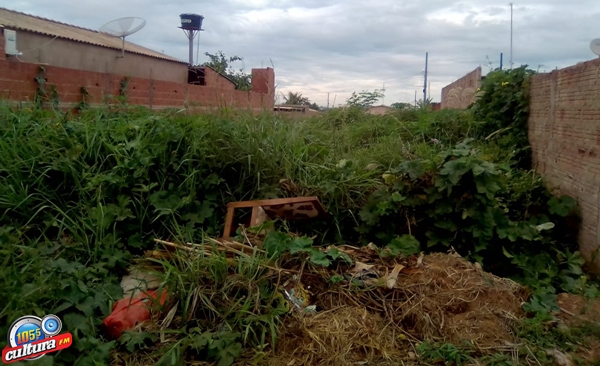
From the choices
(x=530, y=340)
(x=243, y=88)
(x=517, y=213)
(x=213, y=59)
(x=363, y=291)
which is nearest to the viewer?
(x=530, y=340)

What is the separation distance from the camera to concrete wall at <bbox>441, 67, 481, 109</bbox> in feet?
37.1

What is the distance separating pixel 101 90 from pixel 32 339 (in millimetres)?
4740

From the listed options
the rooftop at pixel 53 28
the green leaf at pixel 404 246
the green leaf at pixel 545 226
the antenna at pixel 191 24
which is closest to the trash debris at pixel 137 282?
the green leaf at pixel 404 246

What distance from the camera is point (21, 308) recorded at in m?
2.54

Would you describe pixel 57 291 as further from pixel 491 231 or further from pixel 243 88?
pixel 243 88

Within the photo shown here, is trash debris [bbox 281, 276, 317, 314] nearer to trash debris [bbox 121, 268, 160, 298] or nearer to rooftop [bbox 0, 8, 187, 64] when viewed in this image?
trash debris [bbox 121, 268, 160, 298]

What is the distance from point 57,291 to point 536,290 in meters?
3.03

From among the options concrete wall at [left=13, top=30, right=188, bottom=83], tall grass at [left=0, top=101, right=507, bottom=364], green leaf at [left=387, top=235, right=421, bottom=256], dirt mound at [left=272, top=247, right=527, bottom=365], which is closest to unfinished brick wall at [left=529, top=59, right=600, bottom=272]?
dirt mound at [left=272, top=247, right=527, bottom=365]

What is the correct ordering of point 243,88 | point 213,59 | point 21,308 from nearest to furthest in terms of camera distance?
point 21,308 → point 243,88 → point 213,59

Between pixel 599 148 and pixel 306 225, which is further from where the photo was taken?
pixel 306 225

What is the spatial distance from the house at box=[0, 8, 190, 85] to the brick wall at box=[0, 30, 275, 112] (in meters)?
4.31

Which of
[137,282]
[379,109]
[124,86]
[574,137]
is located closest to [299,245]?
[137,282]

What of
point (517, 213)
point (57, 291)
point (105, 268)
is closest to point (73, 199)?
point (105, 268)

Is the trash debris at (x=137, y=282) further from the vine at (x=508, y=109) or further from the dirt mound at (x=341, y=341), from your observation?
the vine at (x=508, y=109)
